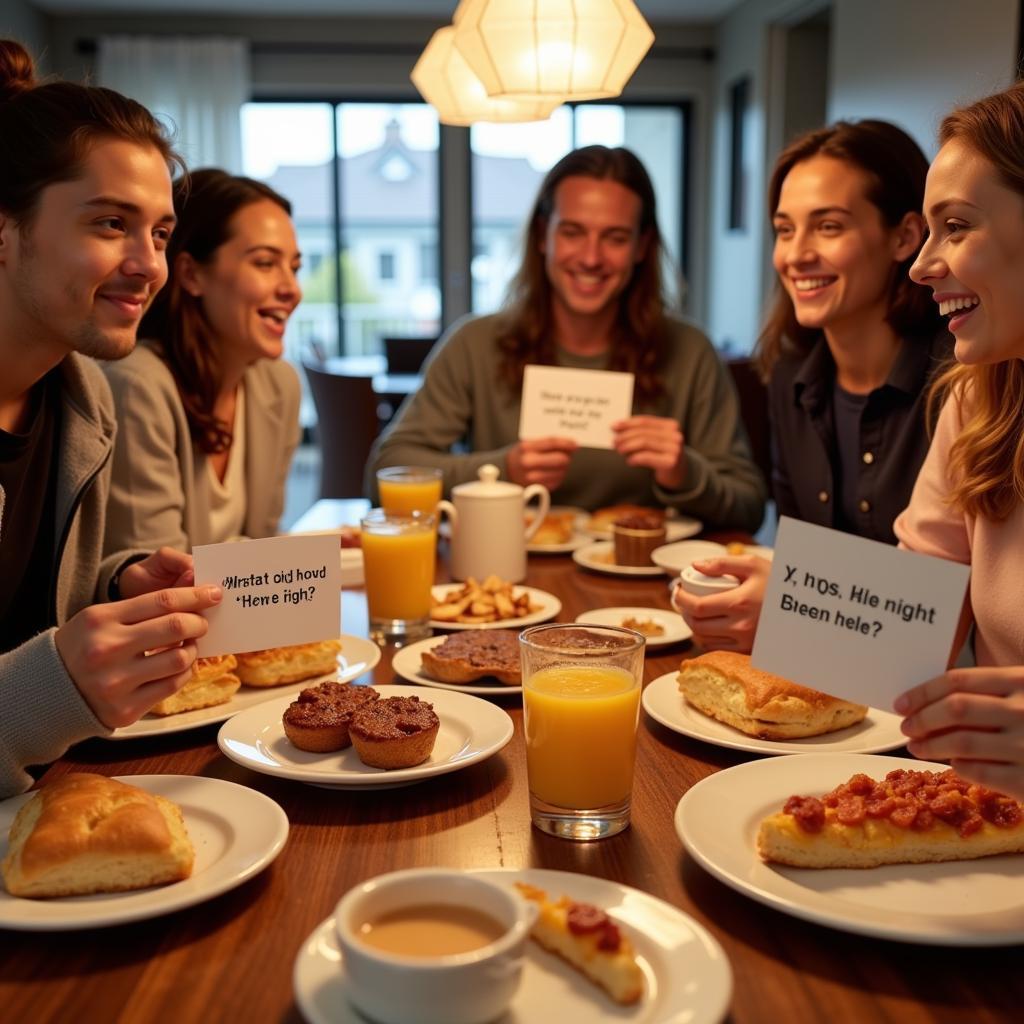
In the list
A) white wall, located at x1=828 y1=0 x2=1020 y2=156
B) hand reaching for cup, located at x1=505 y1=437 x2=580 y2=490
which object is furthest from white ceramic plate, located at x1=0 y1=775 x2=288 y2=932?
white wall, located at x1=828 y1=0 x2=1020 y2=156

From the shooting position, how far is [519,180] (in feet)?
29.7

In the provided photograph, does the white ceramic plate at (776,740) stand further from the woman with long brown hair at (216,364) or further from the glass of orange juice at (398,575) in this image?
the woman with long brown hair at (216,364)

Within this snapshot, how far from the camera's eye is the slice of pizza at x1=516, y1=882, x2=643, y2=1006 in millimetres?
764

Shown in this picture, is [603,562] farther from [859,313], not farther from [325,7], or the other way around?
[325,7]

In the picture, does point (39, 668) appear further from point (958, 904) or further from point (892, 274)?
point (892, 274)

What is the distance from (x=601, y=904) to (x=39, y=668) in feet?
1.99

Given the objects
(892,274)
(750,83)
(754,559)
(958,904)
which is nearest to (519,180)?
(750,83)

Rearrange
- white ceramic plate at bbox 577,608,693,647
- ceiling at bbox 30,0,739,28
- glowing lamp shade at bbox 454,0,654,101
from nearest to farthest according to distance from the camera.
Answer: white ceramic plate at bbox 577,608,693,647
glowing lamp shade at bbox 454,0,654,101
ceiling at bbox 30,0,739,28

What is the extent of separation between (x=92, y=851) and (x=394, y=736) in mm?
318

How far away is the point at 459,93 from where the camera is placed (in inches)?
94.2

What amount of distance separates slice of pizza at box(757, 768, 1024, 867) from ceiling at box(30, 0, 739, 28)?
7749 millimetres

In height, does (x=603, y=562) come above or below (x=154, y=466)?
below

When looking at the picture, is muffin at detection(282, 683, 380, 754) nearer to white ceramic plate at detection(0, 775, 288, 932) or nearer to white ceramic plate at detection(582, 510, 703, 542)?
white ceramic plate at detection(0, 775, 288, 932)

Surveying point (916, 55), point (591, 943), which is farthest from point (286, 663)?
point (916, 55)
